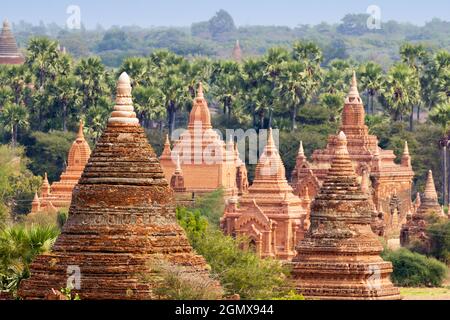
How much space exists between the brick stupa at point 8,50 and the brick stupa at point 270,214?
71.7 metres

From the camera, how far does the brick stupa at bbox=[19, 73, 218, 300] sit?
42.9 metres

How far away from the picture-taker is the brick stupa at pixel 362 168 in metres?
104

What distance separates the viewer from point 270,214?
299 feet

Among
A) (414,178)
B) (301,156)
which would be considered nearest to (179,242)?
(301,156)

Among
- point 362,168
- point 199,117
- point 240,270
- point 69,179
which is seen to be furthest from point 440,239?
point 240,270

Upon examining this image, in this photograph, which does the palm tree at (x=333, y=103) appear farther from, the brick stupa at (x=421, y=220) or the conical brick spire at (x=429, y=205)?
the conical brick spire at (x=429, y=205)

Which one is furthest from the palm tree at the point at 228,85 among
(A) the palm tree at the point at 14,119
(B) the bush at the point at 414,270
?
(B) the bush at the point at 414,270

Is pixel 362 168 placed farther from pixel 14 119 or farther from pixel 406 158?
pixel 14 119

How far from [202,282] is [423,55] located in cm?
9853

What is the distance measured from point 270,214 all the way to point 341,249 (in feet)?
114

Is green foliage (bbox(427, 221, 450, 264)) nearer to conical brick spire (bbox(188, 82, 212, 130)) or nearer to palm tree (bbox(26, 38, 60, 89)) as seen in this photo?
conical brick spire (bbox(188, 82, 212, 130))

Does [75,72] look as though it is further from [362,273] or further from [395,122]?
[362,273]
